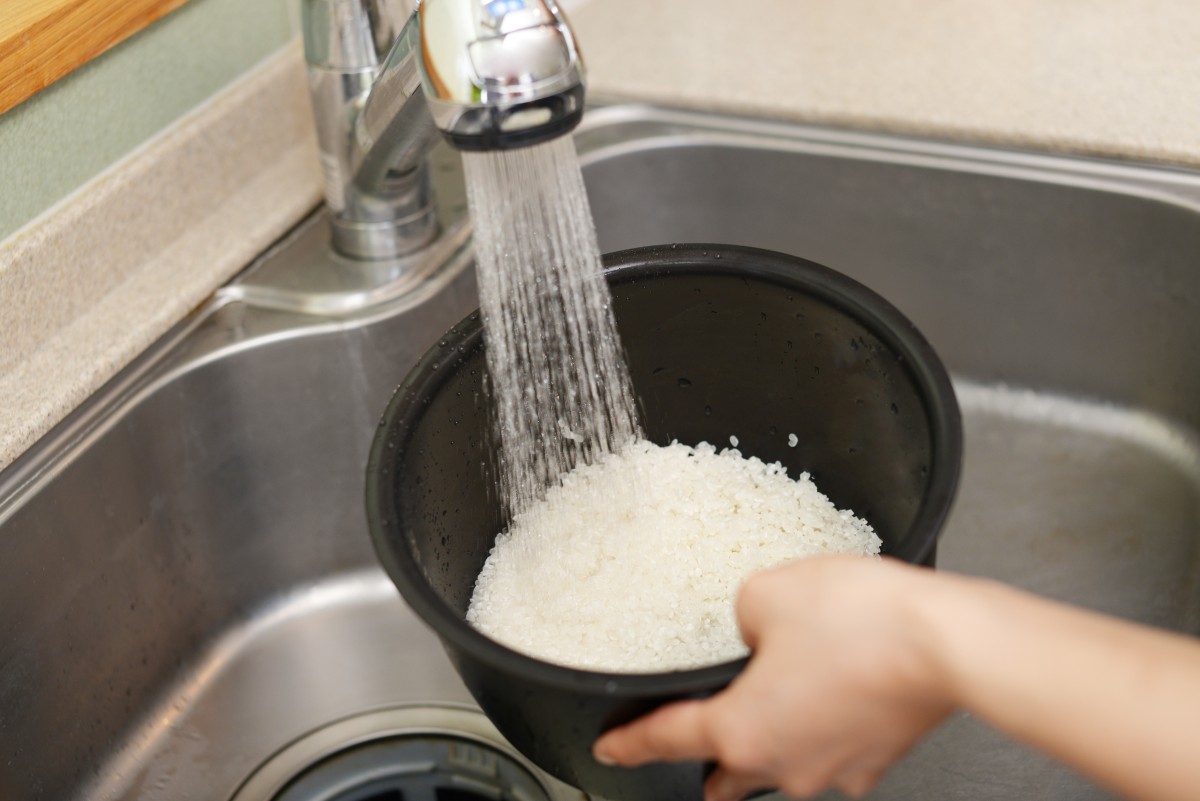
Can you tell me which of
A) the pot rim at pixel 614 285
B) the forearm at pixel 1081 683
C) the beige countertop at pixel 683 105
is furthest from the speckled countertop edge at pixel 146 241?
the forearm at pixel 1081 683

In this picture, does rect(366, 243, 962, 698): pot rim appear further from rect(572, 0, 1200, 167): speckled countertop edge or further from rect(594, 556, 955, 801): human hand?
rect(572, 0, 1200, 167): speckled countertop edge

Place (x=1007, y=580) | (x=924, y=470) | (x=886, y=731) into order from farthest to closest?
(x=1007, y=580) → (x=924, y=470) → (x=886, y=731)

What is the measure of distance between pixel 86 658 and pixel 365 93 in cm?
40

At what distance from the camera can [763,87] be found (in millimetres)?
955

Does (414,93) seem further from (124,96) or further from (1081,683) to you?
(1081,683)

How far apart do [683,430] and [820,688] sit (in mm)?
324

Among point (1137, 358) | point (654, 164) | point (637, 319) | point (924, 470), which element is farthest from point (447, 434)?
point (1137, 358)

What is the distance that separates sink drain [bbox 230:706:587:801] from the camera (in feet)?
2.43

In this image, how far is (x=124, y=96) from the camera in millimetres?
765

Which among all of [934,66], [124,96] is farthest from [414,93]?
[934,66]

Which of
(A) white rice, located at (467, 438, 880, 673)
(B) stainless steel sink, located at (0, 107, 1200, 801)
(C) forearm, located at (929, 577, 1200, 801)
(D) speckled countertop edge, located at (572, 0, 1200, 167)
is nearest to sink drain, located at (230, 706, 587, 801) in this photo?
(B) stainless steel sink, located at (0, 107, 1200, 801)

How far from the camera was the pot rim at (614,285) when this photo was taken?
1.47 ft

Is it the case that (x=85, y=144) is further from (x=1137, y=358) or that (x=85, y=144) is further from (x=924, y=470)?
(x=1137, y=358)

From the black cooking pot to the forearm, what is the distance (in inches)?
2.7
